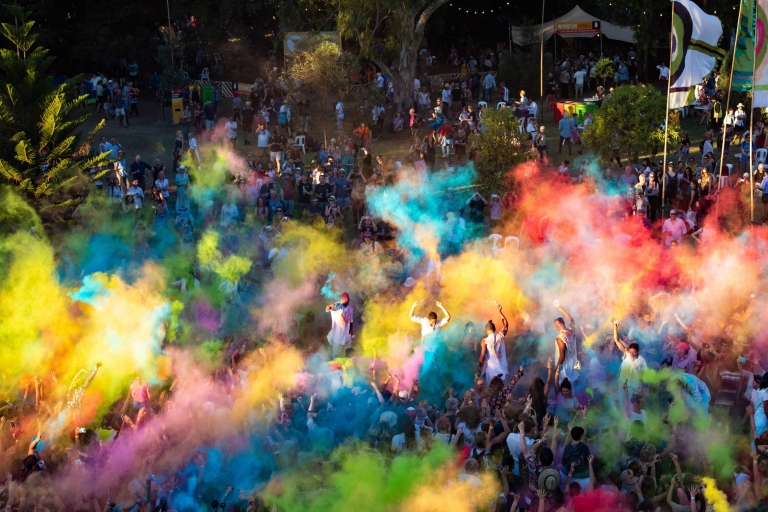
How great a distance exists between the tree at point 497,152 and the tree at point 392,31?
8.95m

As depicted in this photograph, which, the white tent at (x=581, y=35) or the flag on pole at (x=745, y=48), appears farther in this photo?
Answer: the white tent at (x=581, y=35)

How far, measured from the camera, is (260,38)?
3228 cm

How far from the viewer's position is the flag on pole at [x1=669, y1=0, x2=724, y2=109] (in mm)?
14438

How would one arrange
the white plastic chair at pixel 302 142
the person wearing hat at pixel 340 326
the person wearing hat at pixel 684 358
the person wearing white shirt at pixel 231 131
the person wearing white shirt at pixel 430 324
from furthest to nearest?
1. the person wearing white shirt at pixel 231 131
2. the white plastic chair at pixel 302 142
3. the person wearing hat at pixel 340 326
4. the person wearing white shirt at pixel 430 324
5. the person wearing hat at pixel 684 358

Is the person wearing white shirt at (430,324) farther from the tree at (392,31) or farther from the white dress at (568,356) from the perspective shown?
the tree at (392,31)

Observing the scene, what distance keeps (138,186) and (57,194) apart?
7.15 feet

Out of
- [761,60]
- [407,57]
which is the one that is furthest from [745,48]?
[407,57]

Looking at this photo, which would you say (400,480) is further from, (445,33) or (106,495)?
(445,33)

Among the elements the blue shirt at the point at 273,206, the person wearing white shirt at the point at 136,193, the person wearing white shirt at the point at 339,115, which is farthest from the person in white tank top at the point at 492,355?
the person wearing white shirt at the point at 339,115

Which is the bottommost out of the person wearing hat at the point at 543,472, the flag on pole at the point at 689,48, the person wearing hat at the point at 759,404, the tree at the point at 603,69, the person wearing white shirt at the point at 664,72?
the person wearing white shirt at the point at 664,72

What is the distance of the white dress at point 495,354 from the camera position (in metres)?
10.6

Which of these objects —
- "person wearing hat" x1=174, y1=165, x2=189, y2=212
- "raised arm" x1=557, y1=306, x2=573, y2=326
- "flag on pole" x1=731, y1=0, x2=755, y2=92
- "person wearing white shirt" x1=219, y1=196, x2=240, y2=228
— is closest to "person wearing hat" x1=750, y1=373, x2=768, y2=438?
"raised arm" x1=557, y1=306, x2=573, y2=326

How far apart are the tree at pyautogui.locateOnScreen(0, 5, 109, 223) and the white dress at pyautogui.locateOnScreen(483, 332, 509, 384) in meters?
8.37

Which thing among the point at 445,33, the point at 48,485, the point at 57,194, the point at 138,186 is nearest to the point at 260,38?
the point at 445,33
